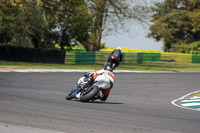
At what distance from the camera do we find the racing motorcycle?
11.0 metres

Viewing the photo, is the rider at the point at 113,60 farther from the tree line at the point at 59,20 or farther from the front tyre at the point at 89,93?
the tree line at the point at 59,20

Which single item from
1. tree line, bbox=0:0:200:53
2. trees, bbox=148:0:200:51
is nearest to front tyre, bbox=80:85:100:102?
tree line, bbox=0:0:200:53

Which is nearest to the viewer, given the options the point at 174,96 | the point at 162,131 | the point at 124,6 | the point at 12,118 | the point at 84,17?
the point at 162,131

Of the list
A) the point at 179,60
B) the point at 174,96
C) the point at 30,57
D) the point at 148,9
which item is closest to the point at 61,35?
the point at 30,57

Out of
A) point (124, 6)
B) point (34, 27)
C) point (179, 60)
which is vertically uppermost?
point (124, 6)

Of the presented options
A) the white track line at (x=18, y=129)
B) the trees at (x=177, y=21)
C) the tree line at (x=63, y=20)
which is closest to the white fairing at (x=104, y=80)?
the white track line at (x=18, y=129)

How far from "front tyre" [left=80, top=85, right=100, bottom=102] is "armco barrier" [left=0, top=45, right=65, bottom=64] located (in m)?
23.7

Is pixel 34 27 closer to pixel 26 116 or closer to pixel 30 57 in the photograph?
pixel 30 57

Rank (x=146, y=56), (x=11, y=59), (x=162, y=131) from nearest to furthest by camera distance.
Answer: (x=162, y=131) < (x=11, y=59) < (x=146, y=56)

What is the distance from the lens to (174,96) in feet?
54.1

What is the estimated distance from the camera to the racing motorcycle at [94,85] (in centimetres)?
1103

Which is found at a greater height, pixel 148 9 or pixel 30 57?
pixel 148 9

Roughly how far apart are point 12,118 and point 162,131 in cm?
272

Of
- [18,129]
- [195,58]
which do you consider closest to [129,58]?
[195,58]
